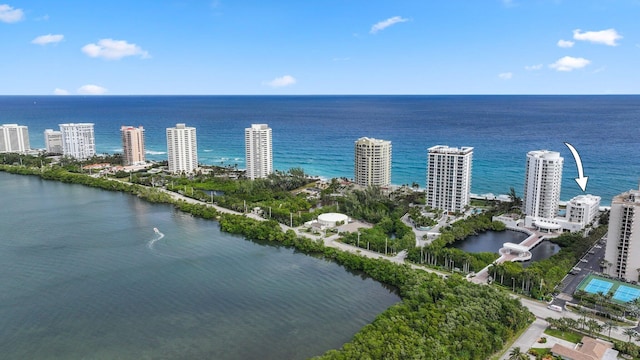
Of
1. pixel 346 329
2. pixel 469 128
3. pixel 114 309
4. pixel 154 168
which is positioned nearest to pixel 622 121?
pixel 469 128

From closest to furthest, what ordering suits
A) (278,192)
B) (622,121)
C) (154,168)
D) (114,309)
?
(114,309) < (278,192) < (154,168) < (622,121)

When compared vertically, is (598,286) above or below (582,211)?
below

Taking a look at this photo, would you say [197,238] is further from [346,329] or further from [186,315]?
[346,329]

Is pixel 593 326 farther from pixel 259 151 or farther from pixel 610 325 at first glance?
pixel 259 151

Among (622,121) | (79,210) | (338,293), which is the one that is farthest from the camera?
(622,121)

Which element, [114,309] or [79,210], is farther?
[79,210]

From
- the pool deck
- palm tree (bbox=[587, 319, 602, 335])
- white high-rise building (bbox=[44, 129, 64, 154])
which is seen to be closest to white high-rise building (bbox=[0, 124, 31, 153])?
white high-rise building (bbox=[44, 129, 64, 154])

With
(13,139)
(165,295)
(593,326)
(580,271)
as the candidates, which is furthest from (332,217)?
(13,139)
